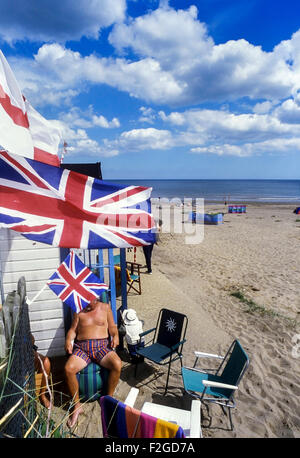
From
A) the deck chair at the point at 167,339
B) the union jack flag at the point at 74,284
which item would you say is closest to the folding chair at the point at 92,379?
the deck chair at the point at 167,339

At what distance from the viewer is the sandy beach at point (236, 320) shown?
3.99m

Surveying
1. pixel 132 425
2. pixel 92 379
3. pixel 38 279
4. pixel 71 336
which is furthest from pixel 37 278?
pixel 132 425

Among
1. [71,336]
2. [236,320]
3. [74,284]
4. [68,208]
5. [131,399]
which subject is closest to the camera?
[68,208]

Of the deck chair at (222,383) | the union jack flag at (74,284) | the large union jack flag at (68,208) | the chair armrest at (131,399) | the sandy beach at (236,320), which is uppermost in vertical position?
the large union jack flag at (68,208)

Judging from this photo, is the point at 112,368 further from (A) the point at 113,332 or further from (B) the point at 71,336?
(B) the point at 71,336

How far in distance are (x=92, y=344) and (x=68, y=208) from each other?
7.33 ft

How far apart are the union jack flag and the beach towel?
53.5 inches

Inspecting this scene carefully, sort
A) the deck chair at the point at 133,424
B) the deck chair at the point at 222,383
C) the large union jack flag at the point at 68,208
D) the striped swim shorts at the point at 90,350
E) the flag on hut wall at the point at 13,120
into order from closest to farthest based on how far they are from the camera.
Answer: the deck chair at the point at 133,424 < the large union jack flag at the point at 68,208 < the flag on hut wall at the point at 13,120 < the deck chair at the point at 222,383 < the striped swim shorts at the point at 90,350

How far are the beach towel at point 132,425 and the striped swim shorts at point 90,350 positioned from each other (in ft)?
4.30

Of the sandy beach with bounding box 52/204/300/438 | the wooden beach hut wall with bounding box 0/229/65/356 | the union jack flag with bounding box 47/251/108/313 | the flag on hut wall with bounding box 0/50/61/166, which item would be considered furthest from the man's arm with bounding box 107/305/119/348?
the flag on hut wall with bounding box 0/50/61/166

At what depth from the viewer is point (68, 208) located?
2.98 meters

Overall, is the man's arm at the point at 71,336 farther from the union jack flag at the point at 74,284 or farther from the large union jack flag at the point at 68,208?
the large union jack flag at the point at 68,208

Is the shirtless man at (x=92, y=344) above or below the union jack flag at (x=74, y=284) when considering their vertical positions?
below
